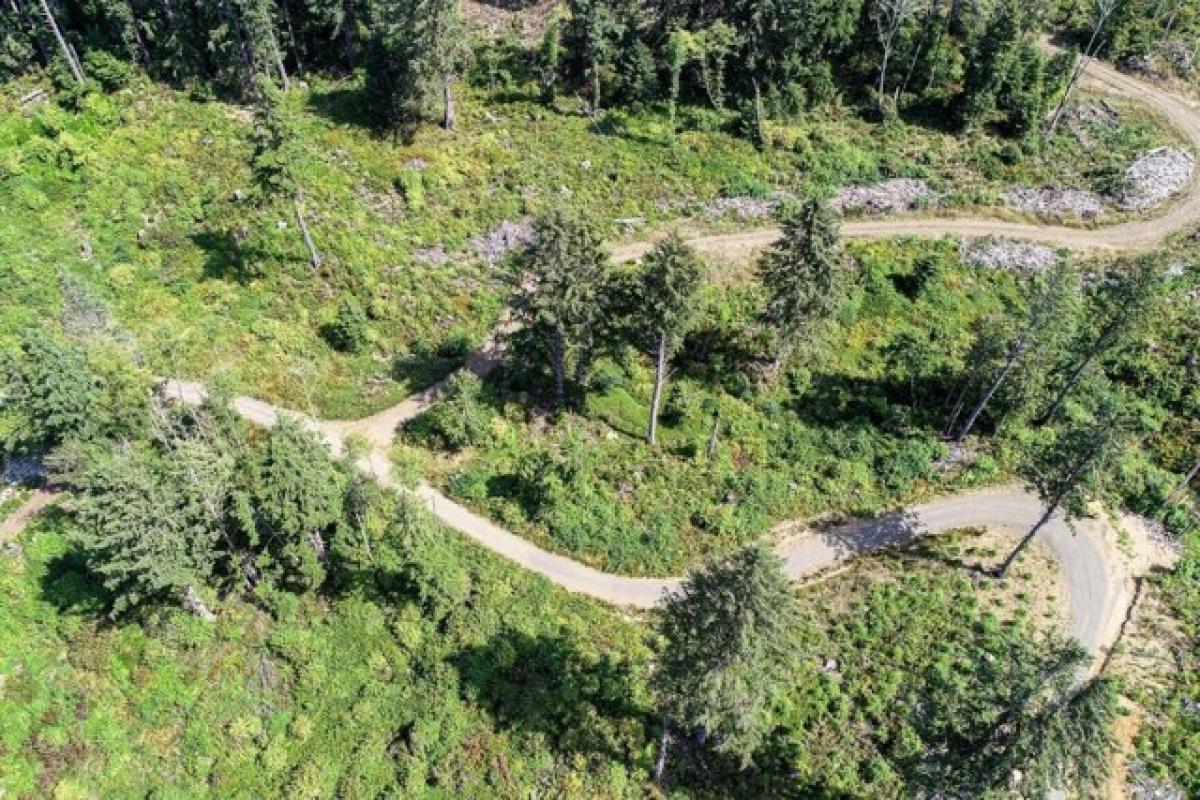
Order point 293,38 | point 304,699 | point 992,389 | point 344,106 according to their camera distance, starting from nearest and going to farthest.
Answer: point 304,699 < point 992,389 < point 344,106 < point 293,38

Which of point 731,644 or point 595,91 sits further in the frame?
point 595,91

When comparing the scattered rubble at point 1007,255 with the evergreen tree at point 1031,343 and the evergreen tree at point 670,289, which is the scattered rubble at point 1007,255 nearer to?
the evergreen tree at point 1031,343

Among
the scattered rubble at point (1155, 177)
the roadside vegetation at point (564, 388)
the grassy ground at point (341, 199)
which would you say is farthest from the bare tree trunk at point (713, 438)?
the scattered rubble at point (1155, 177)

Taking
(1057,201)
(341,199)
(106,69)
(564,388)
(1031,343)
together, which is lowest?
(564,388)

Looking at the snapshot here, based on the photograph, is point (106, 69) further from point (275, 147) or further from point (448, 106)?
point (448, 106)

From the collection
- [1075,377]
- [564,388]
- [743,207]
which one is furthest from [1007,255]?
[564,388]

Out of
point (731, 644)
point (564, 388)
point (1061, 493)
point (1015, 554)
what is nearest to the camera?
point (731, 644)
